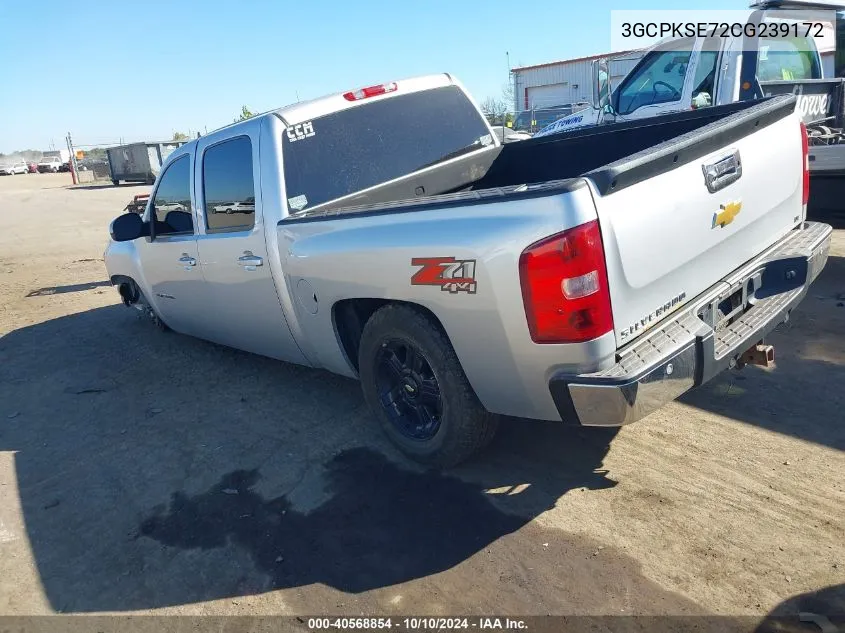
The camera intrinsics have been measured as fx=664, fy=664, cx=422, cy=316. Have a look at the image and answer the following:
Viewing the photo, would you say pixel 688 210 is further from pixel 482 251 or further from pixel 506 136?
pixel 506 136

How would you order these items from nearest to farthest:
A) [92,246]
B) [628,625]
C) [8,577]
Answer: [628,625]
[8,577]
[92,246]

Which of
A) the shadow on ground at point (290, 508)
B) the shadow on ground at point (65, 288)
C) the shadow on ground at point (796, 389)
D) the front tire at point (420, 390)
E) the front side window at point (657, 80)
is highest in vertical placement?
the front side window at point (657, 80)

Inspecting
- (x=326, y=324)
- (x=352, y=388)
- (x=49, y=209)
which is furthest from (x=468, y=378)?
(x=49, y=209)

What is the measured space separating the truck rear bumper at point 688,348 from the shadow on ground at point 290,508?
2.29ft

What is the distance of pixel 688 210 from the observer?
117 inches

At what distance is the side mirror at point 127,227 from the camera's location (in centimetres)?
539

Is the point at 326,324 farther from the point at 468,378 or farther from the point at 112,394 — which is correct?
the point at 112,394

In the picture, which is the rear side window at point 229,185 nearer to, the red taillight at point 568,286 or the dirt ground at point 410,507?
the dirt ground at point 410,507

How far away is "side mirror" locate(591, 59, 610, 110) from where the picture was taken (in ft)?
28.6

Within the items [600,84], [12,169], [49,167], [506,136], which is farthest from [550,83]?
[12,169]

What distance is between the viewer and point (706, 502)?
316 cm

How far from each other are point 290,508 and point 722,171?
272 cm

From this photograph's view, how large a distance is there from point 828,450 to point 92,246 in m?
14.0

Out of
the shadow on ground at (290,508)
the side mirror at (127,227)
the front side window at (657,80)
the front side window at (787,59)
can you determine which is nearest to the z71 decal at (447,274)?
the shadow on ground at (290,508)
